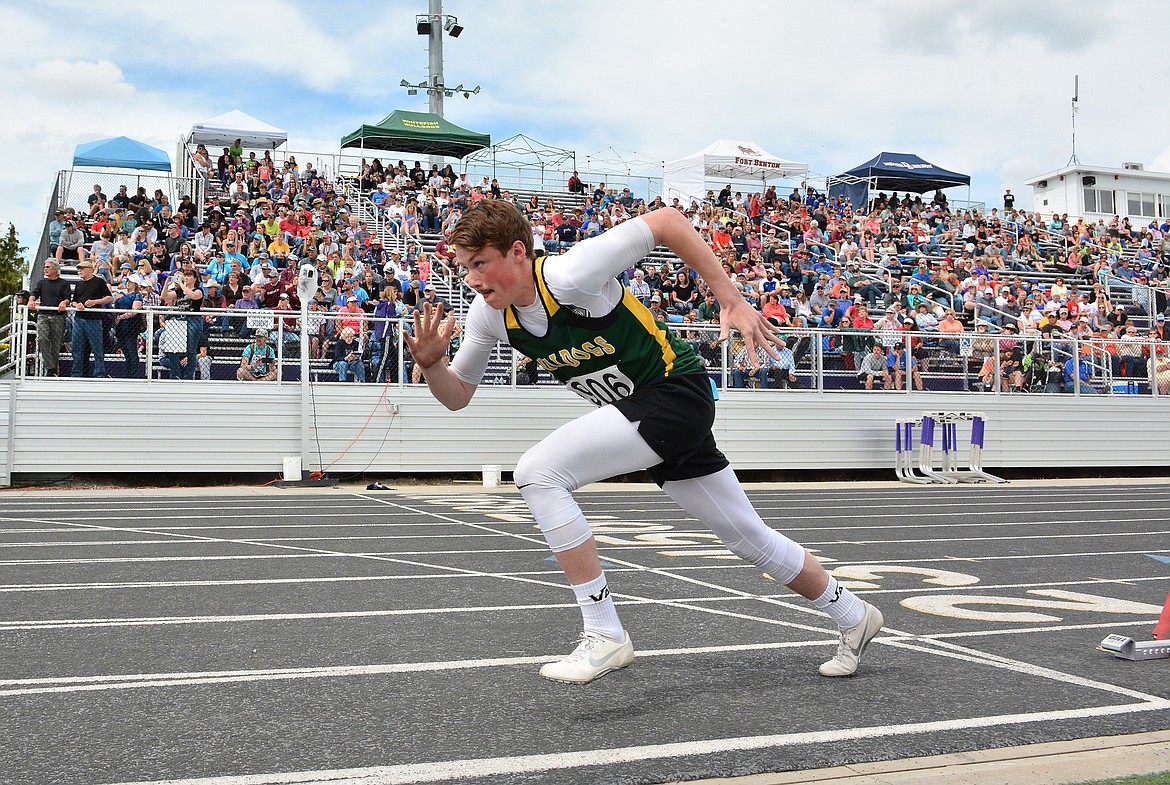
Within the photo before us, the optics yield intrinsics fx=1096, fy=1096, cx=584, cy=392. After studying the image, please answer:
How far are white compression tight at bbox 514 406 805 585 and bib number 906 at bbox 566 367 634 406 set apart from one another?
75mm

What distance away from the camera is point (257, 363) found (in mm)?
17422

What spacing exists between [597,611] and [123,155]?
88.9 ft

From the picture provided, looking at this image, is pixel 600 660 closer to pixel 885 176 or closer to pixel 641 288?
pixel 641 288

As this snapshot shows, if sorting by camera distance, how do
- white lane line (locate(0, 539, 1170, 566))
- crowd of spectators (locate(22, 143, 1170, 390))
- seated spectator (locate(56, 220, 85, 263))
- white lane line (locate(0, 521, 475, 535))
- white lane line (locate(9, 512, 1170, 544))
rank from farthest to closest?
seated spectator (locate(56, 220, 85, 263)), crowd of spectators (locate(22, 143, 1170, 390)), white lane line (locate(9, 512, 1170, 544)), white lane line (locate(0, 521, 475, 535)), white lane line (locate(0, 539, 1170, 566))

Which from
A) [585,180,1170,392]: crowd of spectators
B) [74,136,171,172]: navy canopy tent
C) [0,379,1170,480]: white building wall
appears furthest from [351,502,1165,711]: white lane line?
[74,136,171,172]: navy canopy tent

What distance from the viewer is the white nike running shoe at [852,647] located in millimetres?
4504

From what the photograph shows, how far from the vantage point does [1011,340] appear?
20.1 m

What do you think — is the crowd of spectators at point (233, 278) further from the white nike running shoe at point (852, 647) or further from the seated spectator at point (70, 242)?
the white nike running shoe at point (852, 647)

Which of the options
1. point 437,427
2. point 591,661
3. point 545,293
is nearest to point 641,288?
point 437,427

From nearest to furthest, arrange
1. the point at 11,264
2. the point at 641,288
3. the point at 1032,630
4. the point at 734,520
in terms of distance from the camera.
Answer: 1. the point at 734,520
2. the point at 1032,630
3. the point at 641,288
4. the point at 11,264

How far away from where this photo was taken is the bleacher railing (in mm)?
16641

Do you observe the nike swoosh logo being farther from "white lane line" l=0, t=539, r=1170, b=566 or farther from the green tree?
the green tree

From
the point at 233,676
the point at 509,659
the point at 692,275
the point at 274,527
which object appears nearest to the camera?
the point at 233,676

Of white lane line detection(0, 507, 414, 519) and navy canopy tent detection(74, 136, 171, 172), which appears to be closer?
white lane line detection(0, 507, 414, 519)
